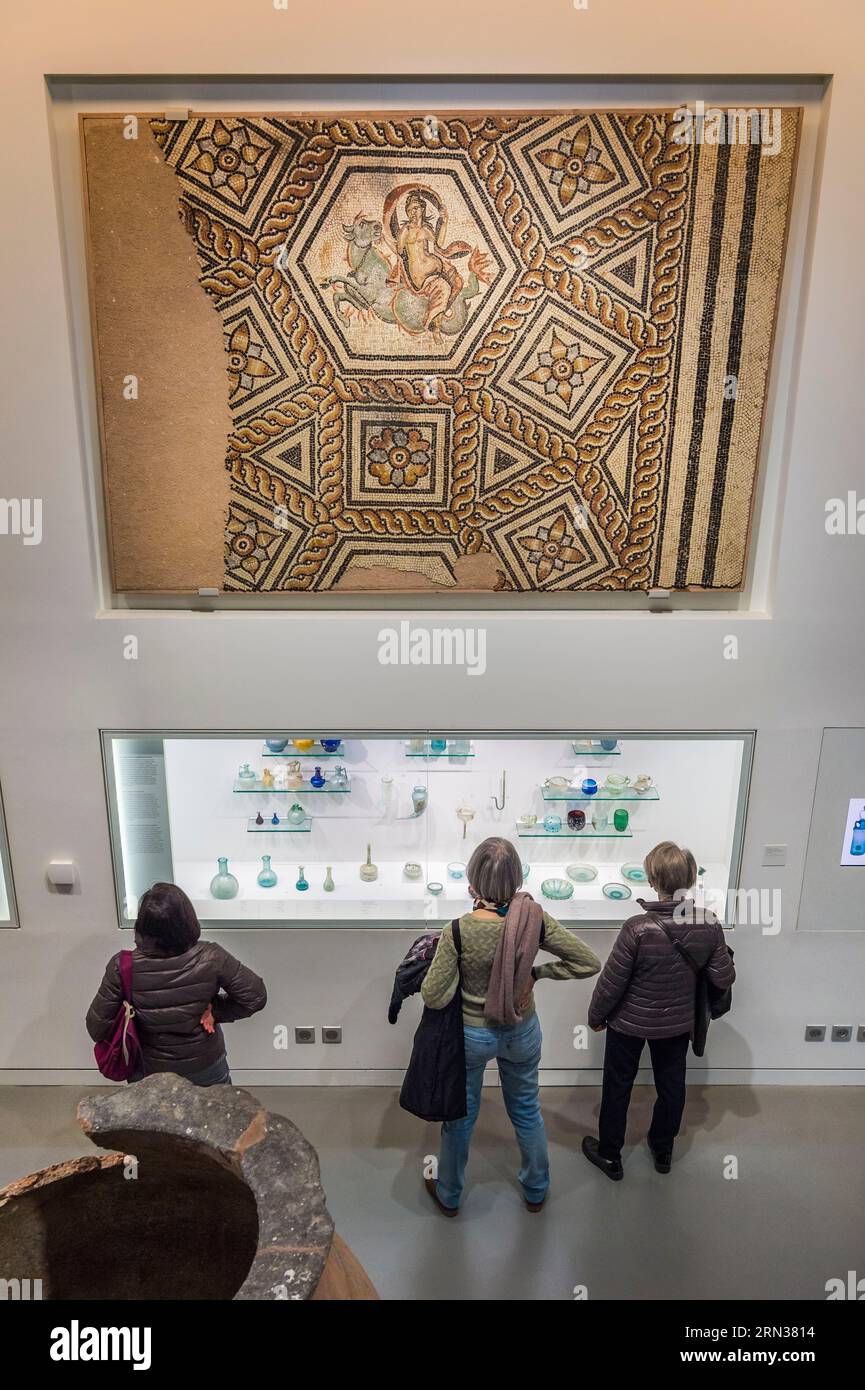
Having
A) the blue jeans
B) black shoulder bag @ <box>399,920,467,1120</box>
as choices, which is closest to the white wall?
the blue jeans

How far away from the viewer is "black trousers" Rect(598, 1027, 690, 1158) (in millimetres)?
4297

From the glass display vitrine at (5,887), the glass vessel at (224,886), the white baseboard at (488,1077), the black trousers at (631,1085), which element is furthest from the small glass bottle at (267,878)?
the black trousers at (631,1085)

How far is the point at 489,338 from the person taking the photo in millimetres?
4215

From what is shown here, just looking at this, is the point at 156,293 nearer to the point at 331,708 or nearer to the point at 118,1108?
the point at 331,708

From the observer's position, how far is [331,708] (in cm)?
462

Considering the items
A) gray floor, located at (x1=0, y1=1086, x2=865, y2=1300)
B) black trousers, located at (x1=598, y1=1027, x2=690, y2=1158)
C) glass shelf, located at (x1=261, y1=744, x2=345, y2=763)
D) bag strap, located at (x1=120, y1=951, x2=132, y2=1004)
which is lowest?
gray floor, located at (x1=0, y1=1086, x2=865, y2=1300)

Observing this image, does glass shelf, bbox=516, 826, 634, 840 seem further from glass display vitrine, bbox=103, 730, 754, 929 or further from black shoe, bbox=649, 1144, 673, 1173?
black shoe, bbox=649, 1144, 673, 1173

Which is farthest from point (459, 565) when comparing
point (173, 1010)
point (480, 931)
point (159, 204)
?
point (173, 1010)

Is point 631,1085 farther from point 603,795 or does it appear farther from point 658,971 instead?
point 603,795

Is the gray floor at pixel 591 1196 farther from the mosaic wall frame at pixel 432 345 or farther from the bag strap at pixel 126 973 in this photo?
the mosaic wall frame at pixel 432 345

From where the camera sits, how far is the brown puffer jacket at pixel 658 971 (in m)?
4.08

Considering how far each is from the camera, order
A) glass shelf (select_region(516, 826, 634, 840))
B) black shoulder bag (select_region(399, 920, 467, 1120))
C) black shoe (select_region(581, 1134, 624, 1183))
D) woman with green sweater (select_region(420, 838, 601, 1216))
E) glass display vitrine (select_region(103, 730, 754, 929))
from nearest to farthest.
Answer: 1. woman with green sweater (select_region(420, 838, 601, 1216))
2. black shoulder bag (select_region(399, 920, 467, 1120))
3. black shoe (select_region(581, 1134, 624, 1183))
4. glass display vitrine (select_region(103, 730, 754, 929))
5. glass shelf (select_region(516, 826, 634, 840))

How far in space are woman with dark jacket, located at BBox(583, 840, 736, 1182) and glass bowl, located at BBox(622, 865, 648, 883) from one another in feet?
2.83

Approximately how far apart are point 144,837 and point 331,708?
125 centimetres
